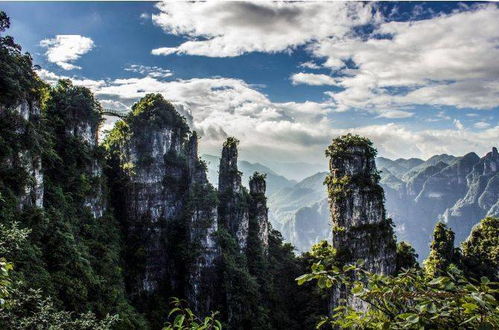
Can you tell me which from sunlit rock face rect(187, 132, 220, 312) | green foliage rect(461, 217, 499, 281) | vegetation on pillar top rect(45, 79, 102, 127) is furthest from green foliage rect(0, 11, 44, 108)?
green foliage rect(461, 217, 499, 281)

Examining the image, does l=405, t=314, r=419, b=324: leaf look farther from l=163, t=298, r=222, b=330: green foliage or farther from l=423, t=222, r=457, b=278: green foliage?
l=423, t=222, r=457, b=278: green foliage

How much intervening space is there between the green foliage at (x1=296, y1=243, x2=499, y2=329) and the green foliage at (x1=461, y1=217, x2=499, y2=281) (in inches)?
1419

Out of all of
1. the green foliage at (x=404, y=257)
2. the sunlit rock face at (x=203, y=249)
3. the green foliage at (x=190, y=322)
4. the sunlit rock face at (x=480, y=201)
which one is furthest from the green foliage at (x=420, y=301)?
the sunlit rock face at (x=480, y=201)

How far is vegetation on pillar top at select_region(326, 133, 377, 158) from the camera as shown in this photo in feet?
100

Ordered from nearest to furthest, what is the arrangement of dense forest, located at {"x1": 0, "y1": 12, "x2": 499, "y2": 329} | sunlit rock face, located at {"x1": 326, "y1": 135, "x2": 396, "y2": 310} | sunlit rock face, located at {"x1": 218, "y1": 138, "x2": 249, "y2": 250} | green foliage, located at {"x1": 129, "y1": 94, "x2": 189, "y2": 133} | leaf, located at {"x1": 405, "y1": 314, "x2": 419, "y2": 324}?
leaf, located at {"x1": 405, "y1": 314, "x2": 419, "y2": 324}, dense forest, located at {"x1": 0, "y1": 12, "x2": 499, "y2": 329}, sunlit rock face, located at {"x1": 326, "y1": 135, "x2": 396, "y2": 310}, green foliage, located at {"x1": 129, "y1": 94, "x2": 189, "y2": 133}, sunlit rock face, located at {"x1": 218, "y1": 138, "x2": 249, "y2": 250}

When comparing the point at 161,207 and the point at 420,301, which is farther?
the point at 161,207

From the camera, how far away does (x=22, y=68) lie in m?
20.8

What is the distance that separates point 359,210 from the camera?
30.2 metres

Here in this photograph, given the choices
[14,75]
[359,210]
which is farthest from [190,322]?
[359,210]

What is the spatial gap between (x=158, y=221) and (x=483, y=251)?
3157 centimetres

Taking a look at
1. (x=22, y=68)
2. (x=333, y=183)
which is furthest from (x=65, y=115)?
(x=333, y=183)

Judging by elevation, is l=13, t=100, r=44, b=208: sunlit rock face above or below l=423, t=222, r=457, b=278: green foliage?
above

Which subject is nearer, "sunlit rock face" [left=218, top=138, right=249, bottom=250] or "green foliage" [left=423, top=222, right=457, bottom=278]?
"green foliage" [left=423, top=222, right=457, bottom=278]

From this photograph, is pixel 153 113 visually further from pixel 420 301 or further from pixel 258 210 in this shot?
pixel 420 301
